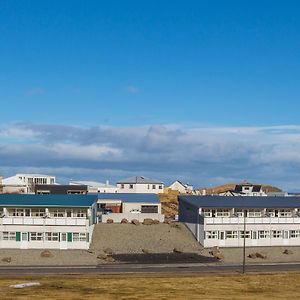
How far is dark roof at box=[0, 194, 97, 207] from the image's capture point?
83062 mm

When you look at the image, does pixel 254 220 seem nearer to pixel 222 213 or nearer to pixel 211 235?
pixel 222 213

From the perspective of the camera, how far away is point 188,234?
90.1m

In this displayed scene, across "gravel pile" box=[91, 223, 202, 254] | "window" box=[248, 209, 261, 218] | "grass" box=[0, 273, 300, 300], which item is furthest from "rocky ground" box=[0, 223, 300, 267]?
"grass" box=[0, 273, 300, 300]

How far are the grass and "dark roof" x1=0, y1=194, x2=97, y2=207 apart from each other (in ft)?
73.0

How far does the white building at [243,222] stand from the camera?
8569 centimetres

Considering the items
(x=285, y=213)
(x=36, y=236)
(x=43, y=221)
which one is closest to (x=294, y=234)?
(x=285, y=213)

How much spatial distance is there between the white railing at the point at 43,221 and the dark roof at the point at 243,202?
19315mm

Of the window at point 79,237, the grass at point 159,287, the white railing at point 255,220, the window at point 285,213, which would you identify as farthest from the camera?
the window at point 285,213

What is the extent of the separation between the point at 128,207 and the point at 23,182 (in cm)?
5663

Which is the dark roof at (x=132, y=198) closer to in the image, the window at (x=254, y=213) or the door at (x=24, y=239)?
the window at (x=254, y=213)

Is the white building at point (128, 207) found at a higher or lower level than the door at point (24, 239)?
higher

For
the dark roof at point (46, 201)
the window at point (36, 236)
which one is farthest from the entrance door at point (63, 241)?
the dark roof at point (46, 201)

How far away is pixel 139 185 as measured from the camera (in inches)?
5709

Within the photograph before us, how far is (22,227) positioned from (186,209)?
97.4 ft
